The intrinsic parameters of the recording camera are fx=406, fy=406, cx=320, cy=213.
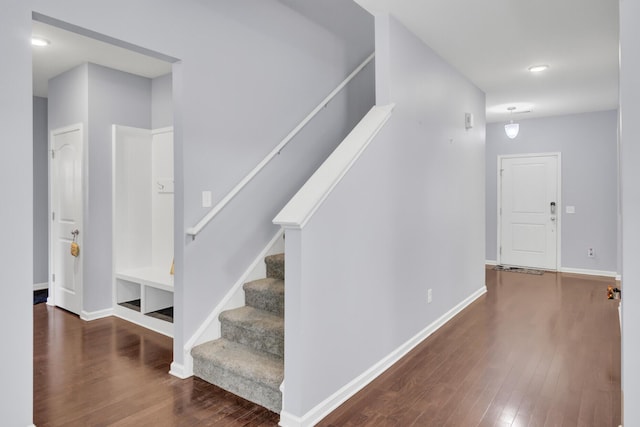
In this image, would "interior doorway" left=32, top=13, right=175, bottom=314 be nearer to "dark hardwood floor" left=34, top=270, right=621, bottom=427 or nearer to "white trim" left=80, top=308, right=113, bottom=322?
"white trim" left=80, top=308, right=113, bottom=322

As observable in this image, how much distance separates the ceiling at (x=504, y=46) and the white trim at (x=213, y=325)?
2.17 meters

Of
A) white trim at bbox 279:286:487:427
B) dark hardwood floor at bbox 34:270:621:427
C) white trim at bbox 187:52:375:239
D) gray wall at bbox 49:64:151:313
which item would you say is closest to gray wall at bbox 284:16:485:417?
white trim at bbox 279:286:487:427

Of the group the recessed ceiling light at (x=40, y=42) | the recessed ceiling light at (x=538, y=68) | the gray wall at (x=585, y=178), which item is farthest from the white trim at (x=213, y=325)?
the gray wall at (x=585, y=178)

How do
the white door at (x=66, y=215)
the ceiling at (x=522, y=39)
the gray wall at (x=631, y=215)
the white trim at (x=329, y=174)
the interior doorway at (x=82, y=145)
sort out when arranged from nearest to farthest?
the gray wall at (x=631, y=215), the white trim at (x=329, y=174), the ceiling at (x=522, y=39), the interior doorway at (x=82, y=145), the white door at (x=66, y=215)

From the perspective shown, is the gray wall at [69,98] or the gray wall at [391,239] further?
the gray wall at [69,98]

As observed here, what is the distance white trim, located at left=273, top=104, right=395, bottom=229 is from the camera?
6.94ft

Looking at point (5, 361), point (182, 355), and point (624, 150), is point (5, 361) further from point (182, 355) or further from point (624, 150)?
point (624, 150)

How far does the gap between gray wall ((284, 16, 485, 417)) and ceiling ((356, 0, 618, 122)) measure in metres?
0.18

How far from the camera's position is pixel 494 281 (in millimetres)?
5953

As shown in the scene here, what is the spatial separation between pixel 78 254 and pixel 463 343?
390 cm

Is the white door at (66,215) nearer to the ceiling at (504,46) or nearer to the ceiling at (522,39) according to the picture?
the ceiling at (504,46)

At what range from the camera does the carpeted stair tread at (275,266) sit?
332cm

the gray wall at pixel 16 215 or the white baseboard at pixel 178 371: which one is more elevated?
the gray wall at pixel 16 215

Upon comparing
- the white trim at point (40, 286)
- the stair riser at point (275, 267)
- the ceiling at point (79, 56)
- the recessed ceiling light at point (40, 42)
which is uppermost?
the ceiling at point (79, 56)
